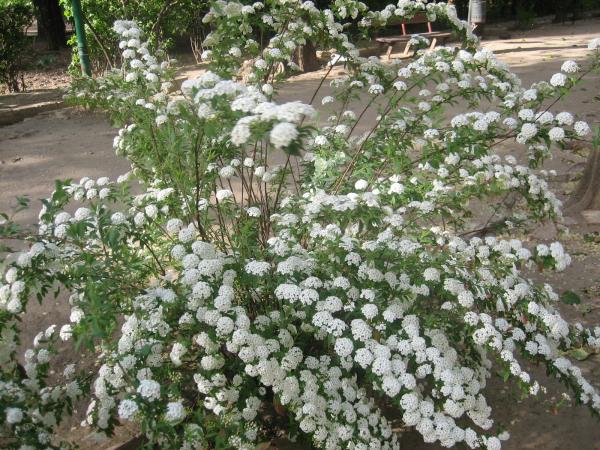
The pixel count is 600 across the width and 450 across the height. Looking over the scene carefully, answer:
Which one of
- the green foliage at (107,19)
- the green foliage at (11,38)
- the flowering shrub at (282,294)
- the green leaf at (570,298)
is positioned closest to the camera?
the flowering shrub at (282,294)

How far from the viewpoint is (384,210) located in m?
2.43

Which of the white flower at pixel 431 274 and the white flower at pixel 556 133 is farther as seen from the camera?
the white flower at pixel 556 133

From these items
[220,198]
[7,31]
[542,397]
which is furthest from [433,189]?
[7,31]

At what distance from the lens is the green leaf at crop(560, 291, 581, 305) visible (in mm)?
3605

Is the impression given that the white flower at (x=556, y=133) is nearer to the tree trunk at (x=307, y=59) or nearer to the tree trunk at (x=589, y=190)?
the tree trunk at (x=589, y=190)

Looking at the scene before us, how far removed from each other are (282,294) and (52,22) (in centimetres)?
1573

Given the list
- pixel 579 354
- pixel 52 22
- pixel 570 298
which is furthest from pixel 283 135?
pixel 52 22

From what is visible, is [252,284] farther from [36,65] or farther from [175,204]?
[36,65]

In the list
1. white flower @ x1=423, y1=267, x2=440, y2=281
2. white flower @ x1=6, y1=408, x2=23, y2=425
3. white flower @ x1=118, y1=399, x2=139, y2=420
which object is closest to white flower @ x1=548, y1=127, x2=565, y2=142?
white flower @ x1=423, y1=267, x2=440, y2=281

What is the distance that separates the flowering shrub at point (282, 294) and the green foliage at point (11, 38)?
7.30 m

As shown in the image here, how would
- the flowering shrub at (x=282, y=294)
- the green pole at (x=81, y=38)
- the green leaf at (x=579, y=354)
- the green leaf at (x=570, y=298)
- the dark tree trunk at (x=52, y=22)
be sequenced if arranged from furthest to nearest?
the dark tree trunk at (x=52, y=22), the green pole at (x=81, y=38), the green leaf at (x=570, y=298), the green leaf at (x=579, y=354), the flowering shrub at (x=282, y=294)

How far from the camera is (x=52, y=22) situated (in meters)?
14.8

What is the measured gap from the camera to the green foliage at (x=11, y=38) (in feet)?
28.8

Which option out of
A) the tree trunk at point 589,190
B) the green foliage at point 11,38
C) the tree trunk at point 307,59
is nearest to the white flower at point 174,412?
the tree trunk at point 589,190
